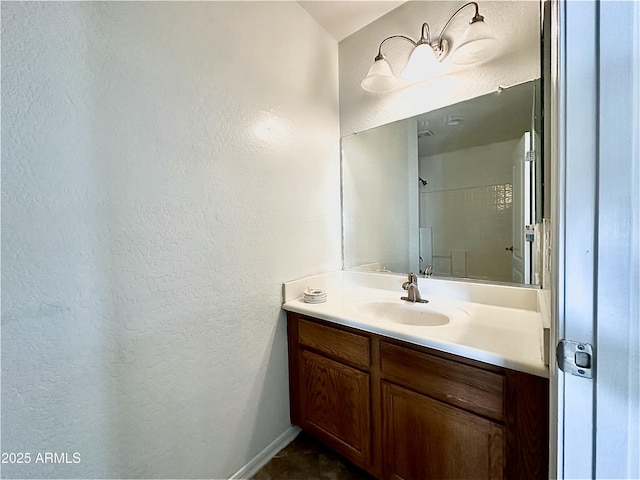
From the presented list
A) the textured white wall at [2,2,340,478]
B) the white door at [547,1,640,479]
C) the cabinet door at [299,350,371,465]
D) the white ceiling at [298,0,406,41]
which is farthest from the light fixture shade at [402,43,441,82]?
the cabinet door at [299,350,371,465]

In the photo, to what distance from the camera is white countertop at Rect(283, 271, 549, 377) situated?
871mm

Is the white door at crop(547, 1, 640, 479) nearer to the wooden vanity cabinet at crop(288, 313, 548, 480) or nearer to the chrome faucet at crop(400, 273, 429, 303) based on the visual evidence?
the wooden vanity cabinet at crop(288, 313, 548, 480)

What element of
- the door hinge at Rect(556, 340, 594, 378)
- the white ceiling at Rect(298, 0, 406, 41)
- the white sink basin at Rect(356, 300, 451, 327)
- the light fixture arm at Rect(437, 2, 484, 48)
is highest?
the white ceiling at Rect(298, 0, 406, 41)

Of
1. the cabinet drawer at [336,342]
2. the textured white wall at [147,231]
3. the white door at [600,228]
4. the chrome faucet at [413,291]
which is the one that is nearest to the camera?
the white door at [600,228]

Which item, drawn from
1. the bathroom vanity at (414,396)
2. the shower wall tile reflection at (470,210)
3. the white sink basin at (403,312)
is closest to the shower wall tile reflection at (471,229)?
the shower wall tile reflection at (470,210)

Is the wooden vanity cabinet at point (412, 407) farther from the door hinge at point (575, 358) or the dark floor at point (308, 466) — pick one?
the door hinge at point (575, 358)

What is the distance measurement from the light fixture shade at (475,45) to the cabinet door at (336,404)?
1.55 metres

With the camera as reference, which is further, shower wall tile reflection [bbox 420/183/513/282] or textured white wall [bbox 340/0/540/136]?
shower wall tile reflection [bbox 420/183/513/282]

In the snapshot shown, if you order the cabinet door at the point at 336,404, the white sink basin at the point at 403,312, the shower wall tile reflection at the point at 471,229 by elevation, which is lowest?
the cabinet door at the point at 336,404

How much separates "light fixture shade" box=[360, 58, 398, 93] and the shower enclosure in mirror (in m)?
0.23

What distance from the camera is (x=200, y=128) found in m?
1.10

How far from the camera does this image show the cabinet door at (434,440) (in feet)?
2.91

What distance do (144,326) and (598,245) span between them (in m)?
1.22

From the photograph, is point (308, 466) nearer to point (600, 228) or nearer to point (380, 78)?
point (600, 228)
